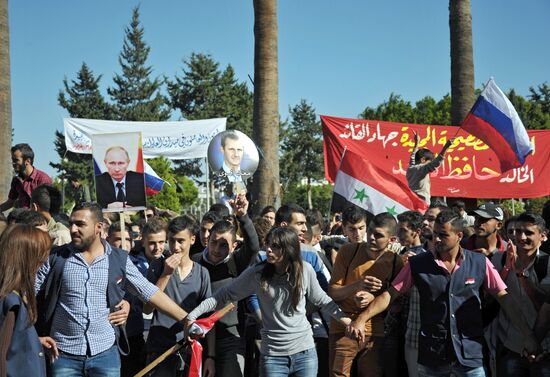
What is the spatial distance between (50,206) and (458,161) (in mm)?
9874

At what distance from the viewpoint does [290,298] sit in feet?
18.7

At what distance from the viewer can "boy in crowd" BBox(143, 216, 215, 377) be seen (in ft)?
19.7

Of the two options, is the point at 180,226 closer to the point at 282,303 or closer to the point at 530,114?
the point at 282,303

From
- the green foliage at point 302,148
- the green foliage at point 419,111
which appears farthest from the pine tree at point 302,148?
the green foliage at point 419,111

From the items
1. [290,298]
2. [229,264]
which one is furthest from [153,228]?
[290,298]

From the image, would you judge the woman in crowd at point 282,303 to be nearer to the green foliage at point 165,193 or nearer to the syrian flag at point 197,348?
the syrian flag at point 197,348

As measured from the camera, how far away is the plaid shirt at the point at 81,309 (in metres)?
5.12

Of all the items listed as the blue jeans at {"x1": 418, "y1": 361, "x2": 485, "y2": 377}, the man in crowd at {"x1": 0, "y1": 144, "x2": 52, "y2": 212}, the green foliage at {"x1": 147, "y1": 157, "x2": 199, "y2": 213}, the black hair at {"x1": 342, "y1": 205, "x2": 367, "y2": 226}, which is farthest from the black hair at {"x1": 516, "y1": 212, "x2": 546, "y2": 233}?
the green foliage at {"x1": 147, "y1": 157, "x2": 199, "y2": 213}

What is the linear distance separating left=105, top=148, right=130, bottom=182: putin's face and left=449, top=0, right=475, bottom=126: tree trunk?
7.55m

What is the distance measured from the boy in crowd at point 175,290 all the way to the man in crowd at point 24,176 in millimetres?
3115

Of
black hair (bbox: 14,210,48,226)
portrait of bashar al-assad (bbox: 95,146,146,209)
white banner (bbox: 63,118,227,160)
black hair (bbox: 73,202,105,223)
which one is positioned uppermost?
white banner (bbox: 63,118,227,160)

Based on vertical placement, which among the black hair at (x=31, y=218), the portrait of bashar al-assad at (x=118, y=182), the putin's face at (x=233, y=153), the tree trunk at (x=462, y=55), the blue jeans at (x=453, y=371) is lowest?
the blue jeans at (x=453, y=371)

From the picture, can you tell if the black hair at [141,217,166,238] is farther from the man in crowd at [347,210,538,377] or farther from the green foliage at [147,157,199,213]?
the green foliage at [147,157,199,213]

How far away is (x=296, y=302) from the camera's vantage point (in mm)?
5660
